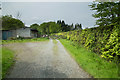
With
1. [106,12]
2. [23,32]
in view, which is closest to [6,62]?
[106,12]

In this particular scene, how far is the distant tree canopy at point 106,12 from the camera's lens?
11823mm

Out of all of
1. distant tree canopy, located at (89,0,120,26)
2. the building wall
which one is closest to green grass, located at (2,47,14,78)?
distant tree canopy, located at (89,0,120,26)

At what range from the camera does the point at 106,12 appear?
1248 cm

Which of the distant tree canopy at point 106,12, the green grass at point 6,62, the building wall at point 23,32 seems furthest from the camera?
the building wall at point 23,32

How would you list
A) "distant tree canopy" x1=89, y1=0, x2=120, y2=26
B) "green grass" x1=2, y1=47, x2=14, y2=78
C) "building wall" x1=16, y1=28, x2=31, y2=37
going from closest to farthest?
"green grass" x1=2, y1=47, x2=14, y2=78
"distant tree canopy" x1=89, y1=0, x2=120, y2=26
"building wall" x1=16, y1=28, x2=31, y2=37

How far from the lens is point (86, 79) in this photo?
135 inches

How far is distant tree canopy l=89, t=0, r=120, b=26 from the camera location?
1182 centimetres

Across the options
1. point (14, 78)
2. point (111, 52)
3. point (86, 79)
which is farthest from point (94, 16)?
point (14, 78)

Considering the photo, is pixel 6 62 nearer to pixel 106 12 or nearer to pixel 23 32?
pixel 106 12

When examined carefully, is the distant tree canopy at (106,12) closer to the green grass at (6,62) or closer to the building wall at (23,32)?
the green grass at (6,62)

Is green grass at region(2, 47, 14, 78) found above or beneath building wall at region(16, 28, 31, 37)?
beneath

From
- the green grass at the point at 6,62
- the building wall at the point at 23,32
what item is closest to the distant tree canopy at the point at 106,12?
the green grass at the point at 6,62

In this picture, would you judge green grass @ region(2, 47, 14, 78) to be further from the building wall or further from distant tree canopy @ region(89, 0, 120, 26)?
the building wall

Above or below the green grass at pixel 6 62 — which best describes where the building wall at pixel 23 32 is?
above
